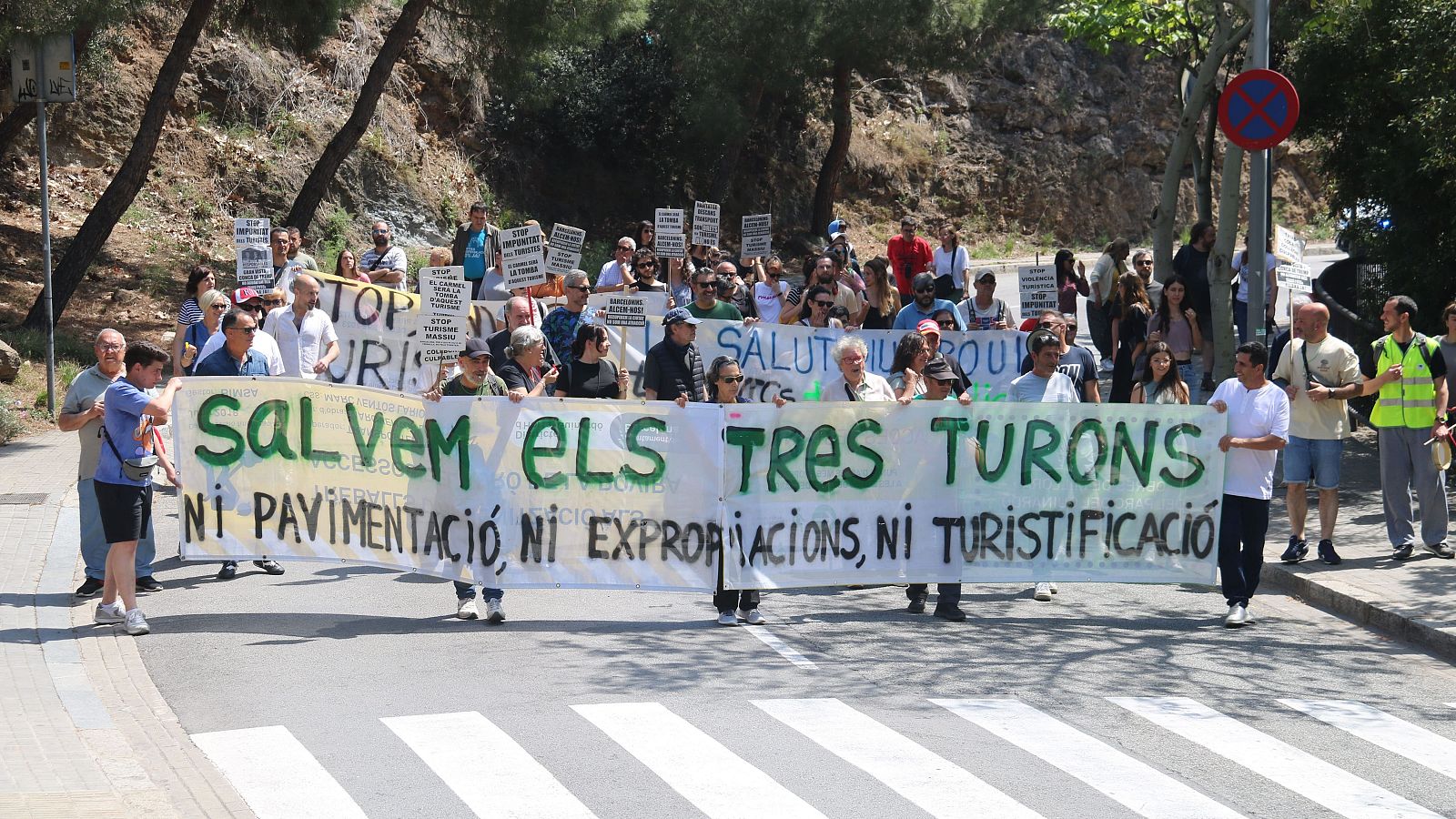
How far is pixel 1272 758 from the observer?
707cm

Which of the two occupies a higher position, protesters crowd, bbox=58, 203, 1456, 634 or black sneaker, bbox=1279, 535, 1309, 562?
protesters crowd, bbox=58, 203, 1456, 634

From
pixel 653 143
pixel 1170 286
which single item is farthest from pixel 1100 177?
pixel 1170 286

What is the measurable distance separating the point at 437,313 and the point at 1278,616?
6820 millimetres

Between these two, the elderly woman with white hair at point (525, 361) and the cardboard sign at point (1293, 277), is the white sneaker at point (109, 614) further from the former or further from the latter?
the cardboard sign at point (1293, 277)

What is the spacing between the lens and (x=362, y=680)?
26.2 feet

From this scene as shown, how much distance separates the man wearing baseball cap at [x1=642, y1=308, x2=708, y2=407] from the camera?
11.0 meters

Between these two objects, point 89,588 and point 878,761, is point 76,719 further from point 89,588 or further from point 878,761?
point 878,761

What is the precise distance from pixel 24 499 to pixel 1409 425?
36.2 ft

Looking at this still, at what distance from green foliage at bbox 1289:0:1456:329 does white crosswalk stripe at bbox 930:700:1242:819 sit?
Answer: 380 inches

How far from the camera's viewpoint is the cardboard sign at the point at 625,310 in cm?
1430

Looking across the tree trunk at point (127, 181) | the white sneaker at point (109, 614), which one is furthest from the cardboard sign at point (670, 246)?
the white sneaker at point (109, 614)

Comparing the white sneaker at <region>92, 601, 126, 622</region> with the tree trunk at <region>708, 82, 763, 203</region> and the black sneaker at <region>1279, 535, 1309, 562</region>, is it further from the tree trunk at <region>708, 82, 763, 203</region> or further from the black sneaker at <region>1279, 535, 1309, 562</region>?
the tree trunk at <region>708, 82, 763, 203</region>

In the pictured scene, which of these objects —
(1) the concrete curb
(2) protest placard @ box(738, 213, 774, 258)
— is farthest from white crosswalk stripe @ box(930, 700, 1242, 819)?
(2) protest placard @ box(738, 213, 774, 258)

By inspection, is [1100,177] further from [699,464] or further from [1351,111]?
[699,464]
